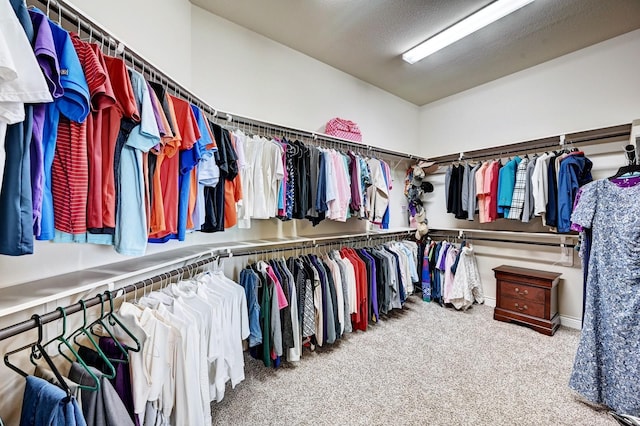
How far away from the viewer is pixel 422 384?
6.52 ft

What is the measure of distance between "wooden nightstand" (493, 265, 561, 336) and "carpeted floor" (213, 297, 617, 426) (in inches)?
5.5

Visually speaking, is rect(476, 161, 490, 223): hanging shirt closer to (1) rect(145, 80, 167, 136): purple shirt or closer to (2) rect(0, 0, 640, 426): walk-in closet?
(2) rect(0, 0, 640, 426): walk-in closet

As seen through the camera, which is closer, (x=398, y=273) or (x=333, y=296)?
(x=333, y=296)

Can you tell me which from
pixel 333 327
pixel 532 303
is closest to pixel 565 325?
pixel 532 303

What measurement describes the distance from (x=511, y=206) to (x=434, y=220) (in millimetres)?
1289

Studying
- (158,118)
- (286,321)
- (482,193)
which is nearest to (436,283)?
(482,193)

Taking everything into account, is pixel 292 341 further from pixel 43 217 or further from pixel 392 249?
pixel 43 217

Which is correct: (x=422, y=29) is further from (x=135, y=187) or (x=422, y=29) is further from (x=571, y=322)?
(x=571, y=322)

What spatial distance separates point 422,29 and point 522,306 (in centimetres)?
312

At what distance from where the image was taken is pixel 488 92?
11.9 ft

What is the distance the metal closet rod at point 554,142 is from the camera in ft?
A: 8.53

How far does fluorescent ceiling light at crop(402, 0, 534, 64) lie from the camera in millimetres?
2127

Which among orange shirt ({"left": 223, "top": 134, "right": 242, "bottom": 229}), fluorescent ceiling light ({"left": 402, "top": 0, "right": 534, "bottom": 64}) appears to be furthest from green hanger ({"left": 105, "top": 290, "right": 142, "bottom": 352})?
fluorescent ceiling light ({"left": 402, "top": 0, "right": 534, "bottom": 64})

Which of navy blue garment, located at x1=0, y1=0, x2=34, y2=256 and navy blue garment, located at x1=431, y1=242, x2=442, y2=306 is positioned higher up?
navy blue garment, located at x1=0, y1=0, x2=34, y2=256
